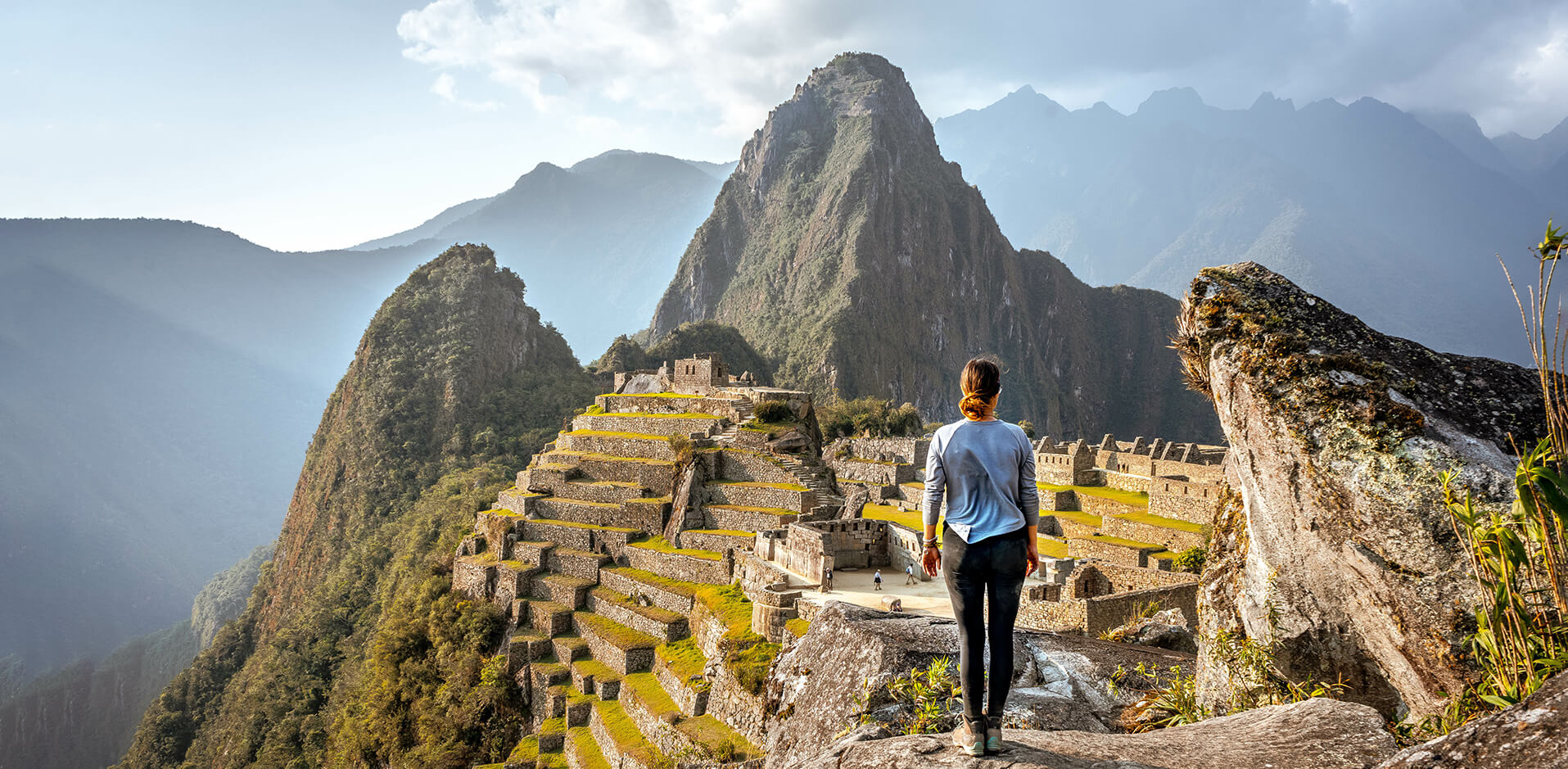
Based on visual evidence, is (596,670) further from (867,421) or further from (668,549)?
(867,421)

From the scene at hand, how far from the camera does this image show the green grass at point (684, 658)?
17.5 m

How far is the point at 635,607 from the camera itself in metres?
21.7

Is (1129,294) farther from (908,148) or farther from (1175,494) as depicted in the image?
(1175,494)

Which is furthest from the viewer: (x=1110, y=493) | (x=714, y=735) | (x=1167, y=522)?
(x=1110, y=493)

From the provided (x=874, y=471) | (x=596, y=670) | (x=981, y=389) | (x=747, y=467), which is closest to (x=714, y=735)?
(x=596, y=670)

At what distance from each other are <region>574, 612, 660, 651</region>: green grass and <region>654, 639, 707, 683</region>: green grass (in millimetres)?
594

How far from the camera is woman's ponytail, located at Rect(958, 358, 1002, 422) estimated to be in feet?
11.8

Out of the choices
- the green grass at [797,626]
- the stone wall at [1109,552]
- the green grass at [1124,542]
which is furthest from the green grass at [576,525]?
the green grass at [1124,542]

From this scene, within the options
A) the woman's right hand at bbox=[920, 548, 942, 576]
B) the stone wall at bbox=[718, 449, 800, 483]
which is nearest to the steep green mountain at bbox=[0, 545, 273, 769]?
the stone wall at bbox=[718, 449, 800, 483]

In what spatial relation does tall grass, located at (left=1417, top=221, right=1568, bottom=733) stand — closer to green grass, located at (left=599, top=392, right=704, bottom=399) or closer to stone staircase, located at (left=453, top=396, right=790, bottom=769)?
stone staircase, located at (left=453, top=396, right=790, bottom=769)

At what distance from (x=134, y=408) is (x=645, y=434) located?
164m

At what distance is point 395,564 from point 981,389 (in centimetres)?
4477

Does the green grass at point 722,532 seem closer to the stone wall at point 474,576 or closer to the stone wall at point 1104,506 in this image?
the stone wall at point 474,576

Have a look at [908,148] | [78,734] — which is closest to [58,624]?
[78,734]
